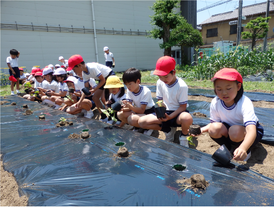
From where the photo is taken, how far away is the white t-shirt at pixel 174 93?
2.29 meters

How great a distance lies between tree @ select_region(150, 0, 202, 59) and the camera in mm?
11859

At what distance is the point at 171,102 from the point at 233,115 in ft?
2.54

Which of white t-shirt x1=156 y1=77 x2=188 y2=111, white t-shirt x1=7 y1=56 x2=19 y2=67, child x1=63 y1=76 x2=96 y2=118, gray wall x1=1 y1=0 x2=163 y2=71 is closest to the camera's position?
white t-shirt x1=156 y1=77 x2=188 y2=111

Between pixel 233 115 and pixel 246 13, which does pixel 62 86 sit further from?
pixel 246 13

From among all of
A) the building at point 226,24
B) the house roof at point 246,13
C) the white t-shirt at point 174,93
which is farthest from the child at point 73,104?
the house roof at point 246,13

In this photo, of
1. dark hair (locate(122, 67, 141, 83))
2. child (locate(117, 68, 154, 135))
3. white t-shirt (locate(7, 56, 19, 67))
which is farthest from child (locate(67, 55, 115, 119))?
white t-shirt (locate(7, 56, 19, 67))

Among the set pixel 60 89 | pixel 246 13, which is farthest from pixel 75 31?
pixel 246 13

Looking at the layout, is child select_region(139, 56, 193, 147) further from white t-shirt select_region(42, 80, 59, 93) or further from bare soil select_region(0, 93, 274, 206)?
white t-shirt select_region(42, 80, 59, 93)

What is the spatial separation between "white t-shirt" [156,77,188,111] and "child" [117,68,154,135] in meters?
0.22

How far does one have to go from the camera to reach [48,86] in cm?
498

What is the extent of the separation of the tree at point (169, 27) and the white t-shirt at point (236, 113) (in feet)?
36.6

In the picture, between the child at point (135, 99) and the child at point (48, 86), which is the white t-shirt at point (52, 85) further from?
the child at point (135, 99)

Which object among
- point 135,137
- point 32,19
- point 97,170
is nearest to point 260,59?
point 135,137

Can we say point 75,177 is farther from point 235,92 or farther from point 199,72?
point 199,72
